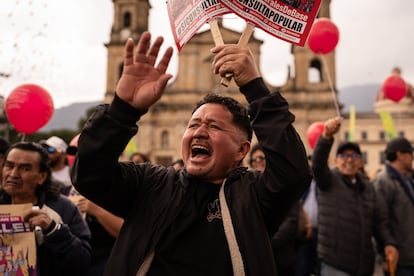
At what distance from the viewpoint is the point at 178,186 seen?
6.33ft

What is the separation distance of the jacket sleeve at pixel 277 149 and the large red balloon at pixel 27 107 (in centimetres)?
540

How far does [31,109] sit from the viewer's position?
640 cm

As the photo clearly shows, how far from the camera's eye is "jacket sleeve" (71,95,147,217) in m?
1.69

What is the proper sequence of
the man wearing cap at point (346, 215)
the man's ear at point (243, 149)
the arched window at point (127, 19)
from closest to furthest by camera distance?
1. the man's ear at point (243, 149)
2. the man wearing cap at point (346, 215)
3. the arched window at point (127, 19)

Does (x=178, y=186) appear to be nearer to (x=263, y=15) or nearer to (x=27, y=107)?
(x=263, y=15)

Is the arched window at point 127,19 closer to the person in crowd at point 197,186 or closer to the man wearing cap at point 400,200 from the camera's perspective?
the man wearing cap at point 400,200

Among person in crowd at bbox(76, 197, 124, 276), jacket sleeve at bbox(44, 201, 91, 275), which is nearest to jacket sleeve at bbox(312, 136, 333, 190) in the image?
person in crowd at bbox(76, 197, 124, 276)

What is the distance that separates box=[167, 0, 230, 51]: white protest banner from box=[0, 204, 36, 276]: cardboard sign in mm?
1355

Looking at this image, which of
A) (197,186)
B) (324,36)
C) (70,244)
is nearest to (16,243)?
(70,244)

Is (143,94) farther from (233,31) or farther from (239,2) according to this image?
(233,31)

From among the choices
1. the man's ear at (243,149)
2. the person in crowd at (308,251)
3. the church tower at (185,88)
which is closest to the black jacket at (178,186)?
the man's ear at (243,149)

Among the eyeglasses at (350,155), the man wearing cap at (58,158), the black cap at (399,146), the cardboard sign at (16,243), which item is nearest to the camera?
the cardboard sign at (16,243)

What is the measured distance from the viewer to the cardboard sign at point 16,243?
234cm

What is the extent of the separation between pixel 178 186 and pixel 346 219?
9.67 feet
